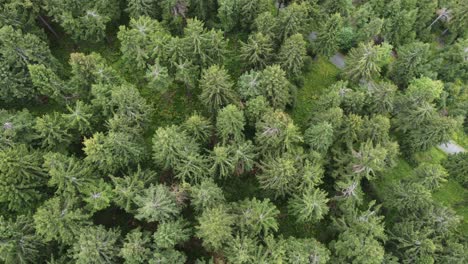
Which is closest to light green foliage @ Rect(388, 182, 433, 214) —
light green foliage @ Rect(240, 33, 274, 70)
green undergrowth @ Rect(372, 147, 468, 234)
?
green undergrowth @ Rect(372, 147, 468, 234)

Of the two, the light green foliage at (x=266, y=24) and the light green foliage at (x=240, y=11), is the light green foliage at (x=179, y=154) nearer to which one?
the light green foliage at (x=266, y=24)

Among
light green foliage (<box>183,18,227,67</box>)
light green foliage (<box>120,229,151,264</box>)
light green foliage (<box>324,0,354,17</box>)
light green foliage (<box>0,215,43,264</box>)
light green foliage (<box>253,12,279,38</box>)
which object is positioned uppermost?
light green foliage (<box>324,0,354,17</box>)

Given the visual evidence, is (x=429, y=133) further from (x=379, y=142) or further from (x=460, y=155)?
(x=379, y=142)

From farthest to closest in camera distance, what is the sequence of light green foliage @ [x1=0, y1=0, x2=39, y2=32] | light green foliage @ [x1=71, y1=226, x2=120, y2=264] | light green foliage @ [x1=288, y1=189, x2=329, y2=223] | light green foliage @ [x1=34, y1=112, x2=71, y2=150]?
light green foliage @ [x1=0, y1=0, x2=39, y2=32]
light green foliage @ [x1=34, y1=112, x2=71, y2=150]
light green foliage @ [x1=288, y1=189, x2=329, y2=223]
light green foliage @ [x1=71, y1=226, x2=120, y2=264]

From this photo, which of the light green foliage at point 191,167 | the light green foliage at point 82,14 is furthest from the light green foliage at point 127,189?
the light green foliage at point 82,14

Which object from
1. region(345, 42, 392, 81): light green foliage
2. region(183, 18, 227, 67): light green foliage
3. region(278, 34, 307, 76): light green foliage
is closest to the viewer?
region(183, 18, 227, 67): light green foliage

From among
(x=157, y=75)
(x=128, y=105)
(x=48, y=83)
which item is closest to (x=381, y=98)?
(x=157, y=75)

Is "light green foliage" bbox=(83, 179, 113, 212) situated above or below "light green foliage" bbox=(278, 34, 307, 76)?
below

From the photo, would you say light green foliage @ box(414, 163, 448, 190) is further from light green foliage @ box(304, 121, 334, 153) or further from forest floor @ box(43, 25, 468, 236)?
light green foliage @ box(304, 121, 334, 153)

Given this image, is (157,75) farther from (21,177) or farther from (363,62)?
(363,62)
